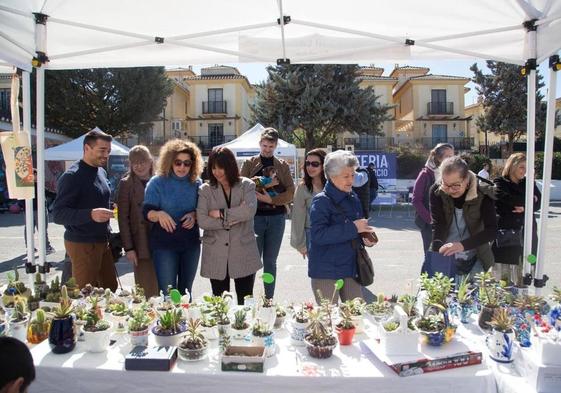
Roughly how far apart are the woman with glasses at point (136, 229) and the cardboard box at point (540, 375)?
2.49 metres

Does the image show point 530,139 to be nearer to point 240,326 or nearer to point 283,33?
point 283,33

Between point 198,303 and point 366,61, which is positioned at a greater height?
point 366,61

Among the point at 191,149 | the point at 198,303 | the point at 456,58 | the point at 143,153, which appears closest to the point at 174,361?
the point at 198,303

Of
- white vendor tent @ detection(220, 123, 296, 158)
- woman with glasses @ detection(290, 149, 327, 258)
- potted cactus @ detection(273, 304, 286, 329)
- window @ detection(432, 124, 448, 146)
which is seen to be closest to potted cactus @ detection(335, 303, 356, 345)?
potted cactus @ detection(273, 304, 286, 329)

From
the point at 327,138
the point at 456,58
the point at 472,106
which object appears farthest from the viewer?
the point at 472,106

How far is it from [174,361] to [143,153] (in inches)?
79.4

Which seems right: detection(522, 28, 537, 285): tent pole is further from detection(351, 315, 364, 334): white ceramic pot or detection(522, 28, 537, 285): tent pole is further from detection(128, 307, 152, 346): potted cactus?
detection(128, 307, 152, 346): potted cactus

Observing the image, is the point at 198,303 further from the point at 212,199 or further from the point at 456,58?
the point at 456,58

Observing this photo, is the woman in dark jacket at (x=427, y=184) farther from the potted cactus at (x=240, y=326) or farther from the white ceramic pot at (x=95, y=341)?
the white ceramic pot at (x=95, y=341)

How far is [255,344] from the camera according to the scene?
72.9 inches

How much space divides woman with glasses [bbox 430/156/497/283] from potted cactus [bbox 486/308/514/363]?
1001mm

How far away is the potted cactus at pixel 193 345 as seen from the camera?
1.81m

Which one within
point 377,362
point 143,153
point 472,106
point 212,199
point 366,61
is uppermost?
point 472,106

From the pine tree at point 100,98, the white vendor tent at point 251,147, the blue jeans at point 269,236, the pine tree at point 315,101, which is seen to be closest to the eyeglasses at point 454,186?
the blue jeans at point 269,236
